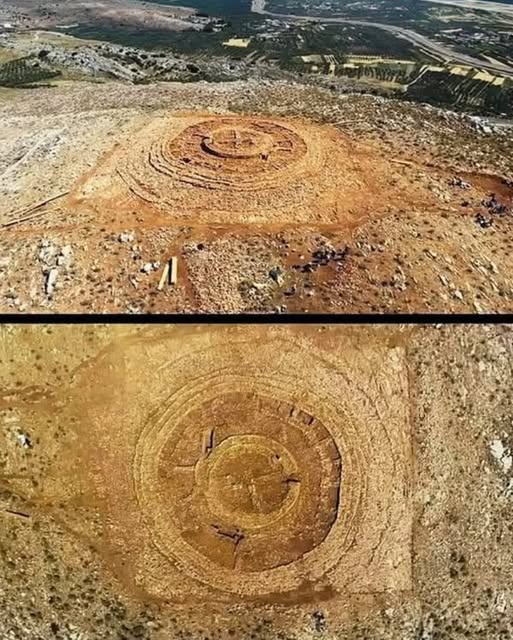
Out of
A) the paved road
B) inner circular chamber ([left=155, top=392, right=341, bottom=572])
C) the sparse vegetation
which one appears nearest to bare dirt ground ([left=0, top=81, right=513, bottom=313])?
inner circular chamber ([left=155, top=392, right=341, bottom=572])

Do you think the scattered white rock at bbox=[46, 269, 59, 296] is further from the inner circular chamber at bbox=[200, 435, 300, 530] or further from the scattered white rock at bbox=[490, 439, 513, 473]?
the scattered white rock at bbox=[490, 439, 513, 473]

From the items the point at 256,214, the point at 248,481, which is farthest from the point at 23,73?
the point at 248,481

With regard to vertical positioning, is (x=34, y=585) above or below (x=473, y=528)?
below

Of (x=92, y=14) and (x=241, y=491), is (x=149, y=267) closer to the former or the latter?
(x=241, y=491)

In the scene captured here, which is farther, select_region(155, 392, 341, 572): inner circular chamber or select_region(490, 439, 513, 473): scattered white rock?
select_region(490, 439, 513, 473): scattered white rock

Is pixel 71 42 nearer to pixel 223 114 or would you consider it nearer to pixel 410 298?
pixel 223 114

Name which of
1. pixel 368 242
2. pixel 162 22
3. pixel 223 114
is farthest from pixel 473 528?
pixel 162 22

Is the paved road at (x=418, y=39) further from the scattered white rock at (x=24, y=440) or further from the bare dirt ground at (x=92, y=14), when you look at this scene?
the scattered white rock at (x=24, y=440)
